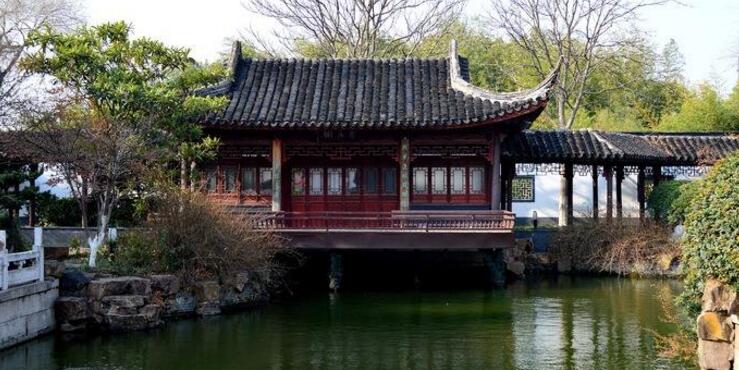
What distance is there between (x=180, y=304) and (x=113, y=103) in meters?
3.65

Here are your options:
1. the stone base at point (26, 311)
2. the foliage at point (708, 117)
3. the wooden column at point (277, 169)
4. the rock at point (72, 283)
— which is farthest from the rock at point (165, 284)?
the foliage at point (708, 117)

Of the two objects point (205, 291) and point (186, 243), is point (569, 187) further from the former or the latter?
point (186, 243)

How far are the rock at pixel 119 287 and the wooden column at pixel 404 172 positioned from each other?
6.61 metres

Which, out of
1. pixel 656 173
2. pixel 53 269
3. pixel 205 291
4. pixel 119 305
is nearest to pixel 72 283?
pixel 53 269

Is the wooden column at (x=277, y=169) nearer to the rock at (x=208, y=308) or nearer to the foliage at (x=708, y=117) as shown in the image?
the rock at (x=208, y=308)

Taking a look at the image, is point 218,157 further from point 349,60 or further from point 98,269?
point 98,269

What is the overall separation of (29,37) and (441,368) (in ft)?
29.7

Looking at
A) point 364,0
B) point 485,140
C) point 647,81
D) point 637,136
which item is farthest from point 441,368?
point 647,81

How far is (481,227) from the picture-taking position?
16.9 metres

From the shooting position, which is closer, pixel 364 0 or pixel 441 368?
pixel 441 368

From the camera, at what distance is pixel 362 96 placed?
1914 centimetres

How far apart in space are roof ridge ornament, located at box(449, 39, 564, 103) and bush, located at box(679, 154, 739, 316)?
7673 mm

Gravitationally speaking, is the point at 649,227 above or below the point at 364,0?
below

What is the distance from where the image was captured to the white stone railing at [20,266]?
1118 centimetres
